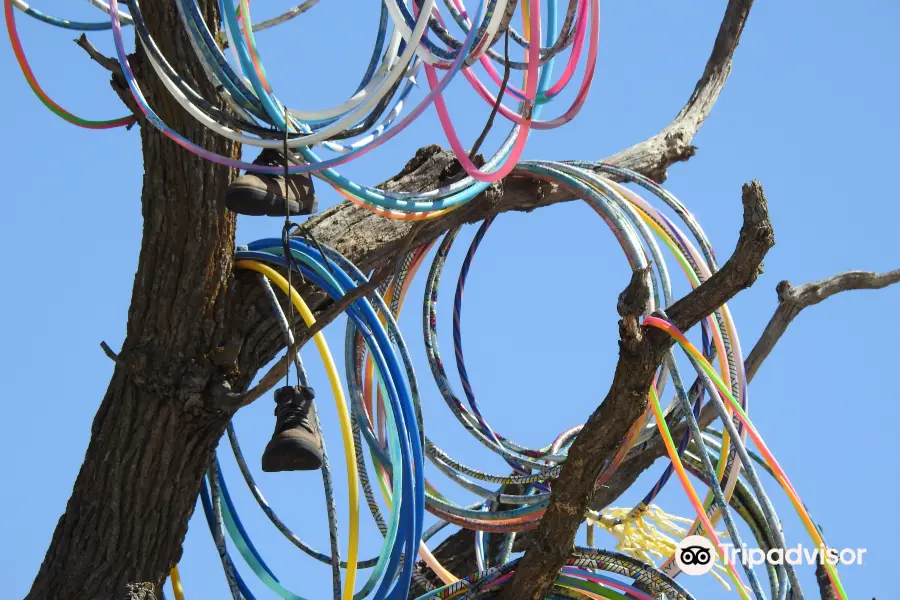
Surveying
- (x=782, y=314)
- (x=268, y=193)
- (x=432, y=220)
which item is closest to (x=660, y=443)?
(x=782, y=314)

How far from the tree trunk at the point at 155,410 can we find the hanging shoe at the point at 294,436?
1.67 feet

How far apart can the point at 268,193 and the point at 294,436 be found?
0.88m

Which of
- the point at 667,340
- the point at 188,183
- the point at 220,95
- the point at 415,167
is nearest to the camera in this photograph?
the point at 667,340

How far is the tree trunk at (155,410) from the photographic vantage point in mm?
5707

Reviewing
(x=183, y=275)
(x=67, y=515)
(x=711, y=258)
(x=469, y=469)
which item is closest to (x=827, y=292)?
(x=711, y=258)

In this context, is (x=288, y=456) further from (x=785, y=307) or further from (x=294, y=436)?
(x=785, y=307)

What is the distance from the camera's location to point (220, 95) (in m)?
5.26

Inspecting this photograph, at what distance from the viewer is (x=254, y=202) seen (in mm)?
5242

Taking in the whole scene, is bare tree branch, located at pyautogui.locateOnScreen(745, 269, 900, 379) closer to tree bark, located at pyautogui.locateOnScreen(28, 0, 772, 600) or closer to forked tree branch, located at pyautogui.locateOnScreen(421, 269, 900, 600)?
forked tree branch, located at pyautogui.locateOnScreen(421, 269, 900, 600)

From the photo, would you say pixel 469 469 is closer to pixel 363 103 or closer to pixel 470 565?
pixel 470 565

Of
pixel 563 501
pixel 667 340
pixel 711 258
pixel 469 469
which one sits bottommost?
pixel 563 501

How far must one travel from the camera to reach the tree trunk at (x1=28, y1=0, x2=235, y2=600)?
571 centimetres

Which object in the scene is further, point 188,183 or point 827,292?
point 827,292

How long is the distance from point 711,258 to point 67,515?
3038mm
